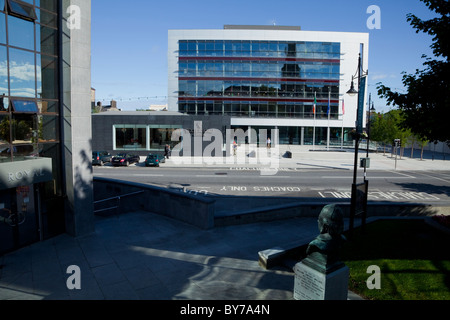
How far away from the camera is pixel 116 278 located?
762 centimetres

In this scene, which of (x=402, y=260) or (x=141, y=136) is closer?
(x=402, y=260)

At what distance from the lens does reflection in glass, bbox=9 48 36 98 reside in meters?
9.46

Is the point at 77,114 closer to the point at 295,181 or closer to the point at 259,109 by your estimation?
the point at 295,181

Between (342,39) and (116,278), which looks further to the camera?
(342,39)

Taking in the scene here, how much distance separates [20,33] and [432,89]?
13.0 m

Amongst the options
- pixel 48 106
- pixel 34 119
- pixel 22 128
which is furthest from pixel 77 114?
pixel 22 128

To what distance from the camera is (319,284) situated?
5.65 meters

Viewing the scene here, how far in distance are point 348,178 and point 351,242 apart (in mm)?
17203

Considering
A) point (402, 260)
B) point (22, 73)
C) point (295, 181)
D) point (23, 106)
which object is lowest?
point (295, 181)

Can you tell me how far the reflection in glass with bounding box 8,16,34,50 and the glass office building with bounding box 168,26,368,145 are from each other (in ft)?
160

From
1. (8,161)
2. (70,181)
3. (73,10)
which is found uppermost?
(73,10)
